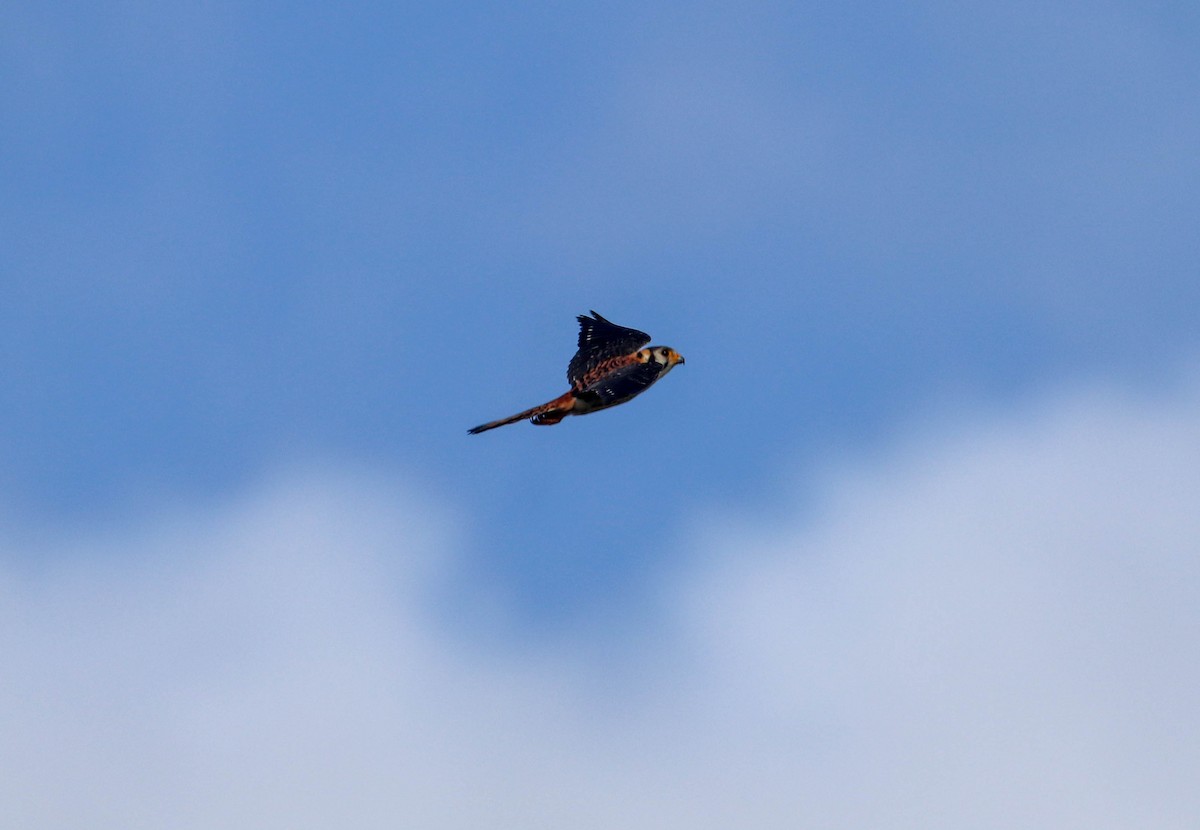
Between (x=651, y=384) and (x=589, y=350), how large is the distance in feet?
15.7

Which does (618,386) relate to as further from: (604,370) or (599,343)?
(599,343)

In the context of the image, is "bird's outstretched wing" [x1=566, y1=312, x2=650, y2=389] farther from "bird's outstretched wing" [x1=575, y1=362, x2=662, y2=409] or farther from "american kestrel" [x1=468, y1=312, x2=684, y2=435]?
"bird's outstretched wing" [x1=575, y1=362, x2=662, y2=409]

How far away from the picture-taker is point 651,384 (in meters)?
51.6

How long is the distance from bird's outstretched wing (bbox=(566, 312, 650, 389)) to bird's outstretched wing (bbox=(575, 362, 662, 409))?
227 centimetres

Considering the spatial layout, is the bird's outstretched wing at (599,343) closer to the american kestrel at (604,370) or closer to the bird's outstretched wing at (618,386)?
the american kestrel at (604,370)

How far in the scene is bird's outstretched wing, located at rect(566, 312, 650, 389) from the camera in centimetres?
5450

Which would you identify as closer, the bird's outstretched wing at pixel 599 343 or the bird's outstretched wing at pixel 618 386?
the bird's outstretched wing at pixel 618 386

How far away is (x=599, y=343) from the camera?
5547 centimetres

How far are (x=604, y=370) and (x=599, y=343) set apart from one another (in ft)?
7.37

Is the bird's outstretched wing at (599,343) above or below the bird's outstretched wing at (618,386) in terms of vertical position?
above

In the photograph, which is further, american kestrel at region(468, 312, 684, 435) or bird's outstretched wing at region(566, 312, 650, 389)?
bird's outstretched wing at region(566, 312, 650, 389)

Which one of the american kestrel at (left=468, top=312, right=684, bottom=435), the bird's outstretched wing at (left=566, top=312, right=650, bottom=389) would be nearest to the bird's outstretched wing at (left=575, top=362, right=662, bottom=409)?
the american kestrel at (left=468, top=312, right=684, bottom=435)

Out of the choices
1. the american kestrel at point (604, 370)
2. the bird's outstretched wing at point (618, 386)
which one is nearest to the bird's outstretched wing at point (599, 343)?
the american kestrel at point (604, 370)

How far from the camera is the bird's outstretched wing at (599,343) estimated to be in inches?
2146
